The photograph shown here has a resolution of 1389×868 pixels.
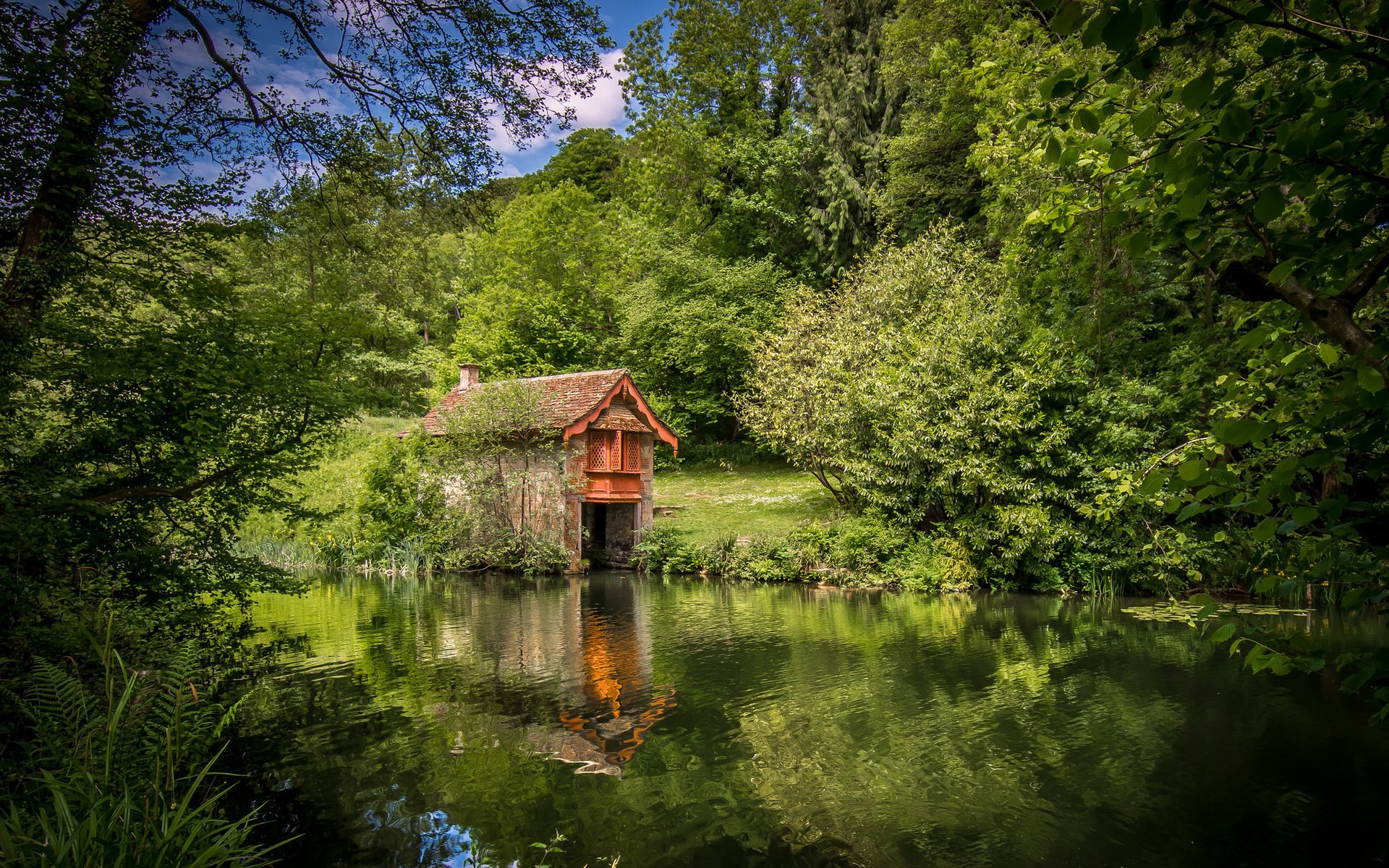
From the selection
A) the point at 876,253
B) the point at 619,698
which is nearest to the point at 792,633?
the point at 619,698

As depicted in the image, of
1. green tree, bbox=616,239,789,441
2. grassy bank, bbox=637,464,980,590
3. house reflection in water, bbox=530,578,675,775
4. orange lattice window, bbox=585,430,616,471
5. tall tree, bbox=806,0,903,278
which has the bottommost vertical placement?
house reflection in water, bbox=530,578,675,775

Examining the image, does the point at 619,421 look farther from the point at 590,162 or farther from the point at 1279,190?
the point at 590,162

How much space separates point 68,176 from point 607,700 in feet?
24.6

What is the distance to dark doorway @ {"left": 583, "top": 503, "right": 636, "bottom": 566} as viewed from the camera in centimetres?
2405

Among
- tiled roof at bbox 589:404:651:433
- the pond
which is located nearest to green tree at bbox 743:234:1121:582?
tiled roof at bbox 589:404:651:433

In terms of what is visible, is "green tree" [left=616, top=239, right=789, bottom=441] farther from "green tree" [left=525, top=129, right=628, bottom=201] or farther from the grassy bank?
"green tree" [left=525, top=129, right=628, bottom=201]

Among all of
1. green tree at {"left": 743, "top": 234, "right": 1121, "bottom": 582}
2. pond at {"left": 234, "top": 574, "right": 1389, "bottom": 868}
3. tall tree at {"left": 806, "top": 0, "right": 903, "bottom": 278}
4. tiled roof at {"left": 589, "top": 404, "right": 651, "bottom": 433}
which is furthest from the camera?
tall tree at {"left": 806, "top": 0, "right": 903, "bottom": 278}

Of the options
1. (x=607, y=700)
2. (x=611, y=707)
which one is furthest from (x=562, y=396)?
(x=611, y=707)

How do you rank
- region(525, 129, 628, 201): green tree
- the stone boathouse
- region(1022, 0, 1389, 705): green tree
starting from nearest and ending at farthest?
region(1022, 0, 1389, 705): green tree < the stone boathouse < region(525, 129, 628, 201): green tree

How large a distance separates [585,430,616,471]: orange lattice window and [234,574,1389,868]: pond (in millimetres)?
9863

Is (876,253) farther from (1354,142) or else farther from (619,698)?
(1354,142)

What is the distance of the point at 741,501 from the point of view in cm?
2656

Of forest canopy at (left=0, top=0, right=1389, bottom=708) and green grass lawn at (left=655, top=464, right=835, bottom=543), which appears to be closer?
forest canopy at (left=0, top=0, right=1389, bottom=708)

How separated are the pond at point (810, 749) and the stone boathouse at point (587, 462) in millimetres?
9242
